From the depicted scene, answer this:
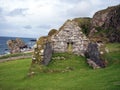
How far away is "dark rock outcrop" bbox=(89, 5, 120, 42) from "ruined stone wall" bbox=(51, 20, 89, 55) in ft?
118

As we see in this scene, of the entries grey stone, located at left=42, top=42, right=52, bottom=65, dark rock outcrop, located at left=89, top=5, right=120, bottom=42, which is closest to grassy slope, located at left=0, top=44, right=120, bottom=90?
grey stone, located at left=42, top=42, right=52, bottom=65

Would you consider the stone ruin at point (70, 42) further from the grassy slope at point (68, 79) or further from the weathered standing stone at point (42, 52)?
the grassy slope at point (68, 79)

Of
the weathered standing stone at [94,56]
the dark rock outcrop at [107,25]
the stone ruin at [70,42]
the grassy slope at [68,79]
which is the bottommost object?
the grassy slope at [68,79]

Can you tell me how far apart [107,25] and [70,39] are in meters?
46.4

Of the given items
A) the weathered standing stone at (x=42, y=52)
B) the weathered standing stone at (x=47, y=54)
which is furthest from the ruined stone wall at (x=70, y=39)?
the weathered standing stone at (x=42, y=52)

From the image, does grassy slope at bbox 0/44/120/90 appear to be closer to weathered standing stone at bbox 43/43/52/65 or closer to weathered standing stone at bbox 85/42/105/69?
weathered standing stone at bbox 43/43/52/65

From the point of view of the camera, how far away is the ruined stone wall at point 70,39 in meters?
34.4

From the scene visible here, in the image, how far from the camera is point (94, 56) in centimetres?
3256

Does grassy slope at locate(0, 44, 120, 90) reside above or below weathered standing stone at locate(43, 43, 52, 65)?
below

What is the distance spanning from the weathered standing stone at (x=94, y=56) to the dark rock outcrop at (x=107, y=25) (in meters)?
36.9

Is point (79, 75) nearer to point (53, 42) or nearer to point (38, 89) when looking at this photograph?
point (38, 89)

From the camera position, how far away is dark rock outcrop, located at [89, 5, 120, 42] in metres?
73.7

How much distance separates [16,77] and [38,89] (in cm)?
741

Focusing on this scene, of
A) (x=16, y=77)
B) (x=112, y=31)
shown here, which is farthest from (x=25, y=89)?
(x=112, y=31)
